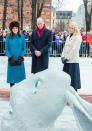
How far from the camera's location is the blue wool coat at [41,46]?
36.3 ft

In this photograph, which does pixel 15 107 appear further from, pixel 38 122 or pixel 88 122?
pixel 88 122

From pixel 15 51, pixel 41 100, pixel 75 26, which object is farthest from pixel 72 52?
pixel 41 100

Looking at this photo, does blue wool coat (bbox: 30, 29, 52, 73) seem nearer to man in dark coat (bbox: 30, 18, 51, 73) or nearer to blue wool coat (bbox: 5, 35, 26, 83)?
man in dark coat (bbox: 30, 18, 51, 73)

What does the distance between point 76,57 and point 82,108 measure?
4.68 meters

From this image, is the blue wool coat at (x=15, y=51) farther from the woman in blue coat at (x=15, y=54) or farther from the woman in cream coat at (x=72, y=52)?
the woman in cream coat at (x=72, y=52)

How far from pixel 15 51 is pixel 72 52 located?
1.30 meters

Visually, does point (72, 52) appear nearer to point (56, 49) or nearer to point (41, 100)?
point (41, 100)

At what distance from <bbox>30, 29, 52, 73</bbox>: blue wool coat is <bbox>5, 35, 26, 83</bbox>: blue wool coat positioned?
222 millimetres

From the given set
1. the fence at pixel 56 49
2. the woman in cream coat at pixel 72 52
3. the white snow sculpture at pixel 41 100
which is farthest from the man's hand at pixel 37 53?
the fence at pixel 56 49

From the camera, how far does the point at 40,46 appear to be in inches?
441

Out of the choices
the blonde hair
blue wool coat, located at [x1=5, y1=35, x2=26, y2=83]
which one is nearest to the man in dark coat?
blue wool coat, located at [x1=5, y1=35, x2=26, y2=83]

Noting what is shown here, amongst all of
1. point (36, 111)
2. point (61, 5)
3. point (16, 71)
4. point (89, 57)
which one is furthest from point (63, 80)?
point (61, 5)

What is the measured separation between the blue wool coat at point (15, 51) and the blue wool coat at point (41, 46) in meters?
0.22

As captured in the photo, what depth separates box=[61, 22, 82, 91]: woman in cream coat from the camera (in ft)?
33.7
